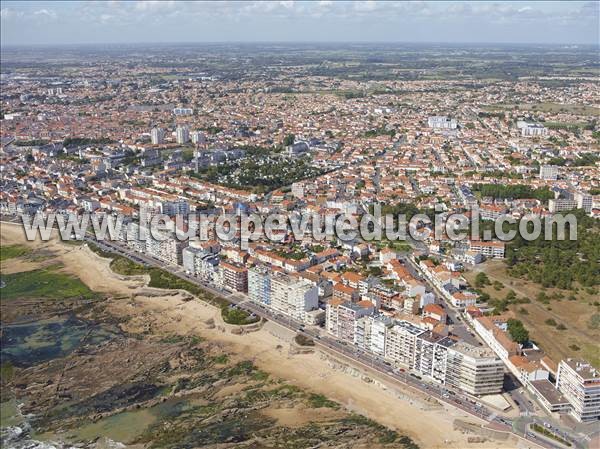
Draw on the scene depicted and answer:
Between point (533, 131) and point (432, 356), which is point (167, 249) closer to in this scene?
point (432, 356)

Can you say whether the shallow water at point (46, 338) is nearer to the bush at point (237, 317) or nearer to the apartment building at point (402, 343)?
the bush at point (237, 317)

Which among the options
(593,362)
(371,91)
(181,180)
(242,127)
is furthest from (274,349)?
(371,91)

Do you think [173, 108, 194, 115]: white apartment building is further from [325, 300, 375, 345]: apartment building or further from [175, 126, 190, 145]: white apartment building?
[325, 300, 375, 345]: apartment building

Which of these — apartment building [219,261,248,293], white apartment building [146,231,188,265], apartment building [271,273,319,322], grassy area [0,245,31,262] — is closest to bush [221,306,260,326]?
apartment building [271,273,319,322]

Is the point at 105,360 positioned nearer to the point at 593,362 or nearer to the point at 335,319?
the point at 335,319

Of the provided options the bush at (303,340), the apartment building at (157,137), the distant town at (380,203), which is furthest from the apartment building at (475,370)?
the apartment building at (157,137)
